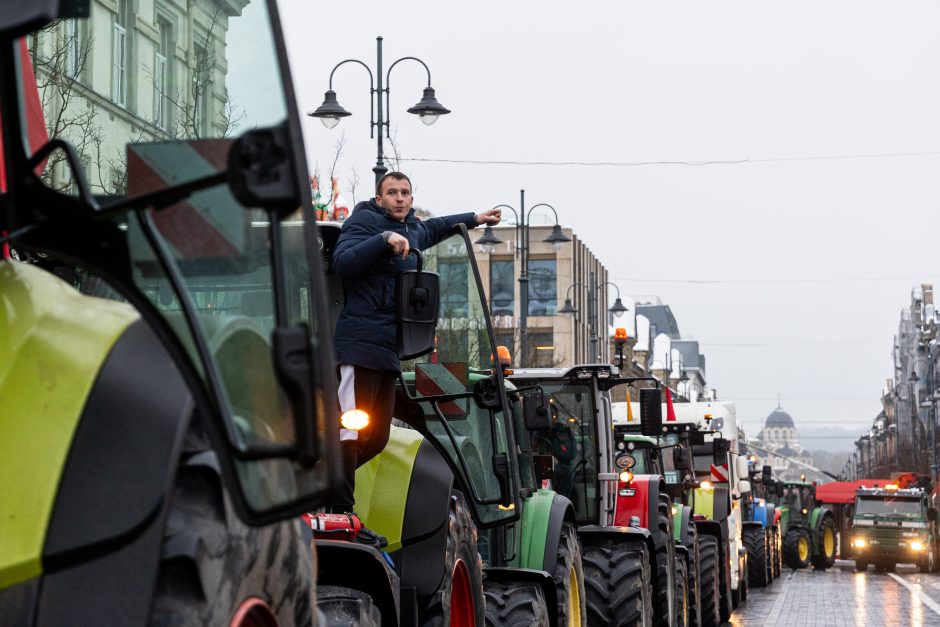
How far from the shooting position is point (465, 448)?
23.3 ft

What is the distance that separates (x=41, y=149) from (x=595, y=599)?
30.0 feet

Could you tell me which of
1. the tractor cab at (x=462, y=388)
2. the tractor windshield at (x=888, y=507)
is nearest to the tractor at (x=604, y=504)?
the tractor cab at (x=462, y=388)

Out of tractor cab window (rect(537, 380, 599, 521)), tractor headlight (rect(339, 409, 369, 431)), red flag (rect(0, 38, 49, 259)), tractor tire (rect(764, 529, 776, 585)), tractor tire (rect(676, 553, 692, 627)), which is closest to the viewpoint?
red flag (rect(0, 38, 49, 259))

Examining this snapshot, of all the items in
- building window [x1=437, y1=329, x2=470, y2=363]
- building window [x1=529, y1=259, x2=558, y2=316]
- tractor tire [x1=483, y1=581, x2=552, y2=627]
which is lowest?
tractor tire [x1=483, y1=581, x2=552, y2=627]

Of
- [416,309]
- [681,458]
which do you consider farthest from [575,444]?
[681,458]

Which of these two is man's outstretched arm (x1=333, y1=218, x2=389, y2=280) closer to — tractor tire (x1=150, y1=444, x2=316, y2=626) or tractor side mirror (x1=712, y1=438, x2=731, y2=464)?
tractor tire (x1=150, y1=444, x2=316, y2=626)

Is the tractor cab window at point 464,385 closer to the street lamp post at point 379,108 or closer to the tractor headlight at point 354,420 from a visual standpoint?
the tractor headlight at point 354,420

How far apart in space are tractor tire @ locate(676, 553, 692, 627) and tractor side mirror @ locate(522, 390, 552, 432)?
5.50m

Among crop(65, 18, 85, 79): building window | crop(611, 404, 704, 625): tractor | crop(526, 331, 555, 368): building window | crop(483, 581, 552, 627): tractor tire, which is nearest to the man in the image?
crop(65, 18, 85, 79): building window

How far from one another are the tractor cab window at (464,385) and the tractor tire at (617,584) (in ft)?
13.3

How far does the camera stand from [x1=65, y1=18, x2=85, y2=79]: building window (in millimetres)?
3053

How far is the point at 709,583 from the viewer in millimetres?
19172

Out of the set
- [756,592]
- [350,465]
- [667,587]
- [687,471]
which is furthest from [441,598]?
[756,592]

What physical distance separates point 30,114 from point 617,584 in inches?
357
